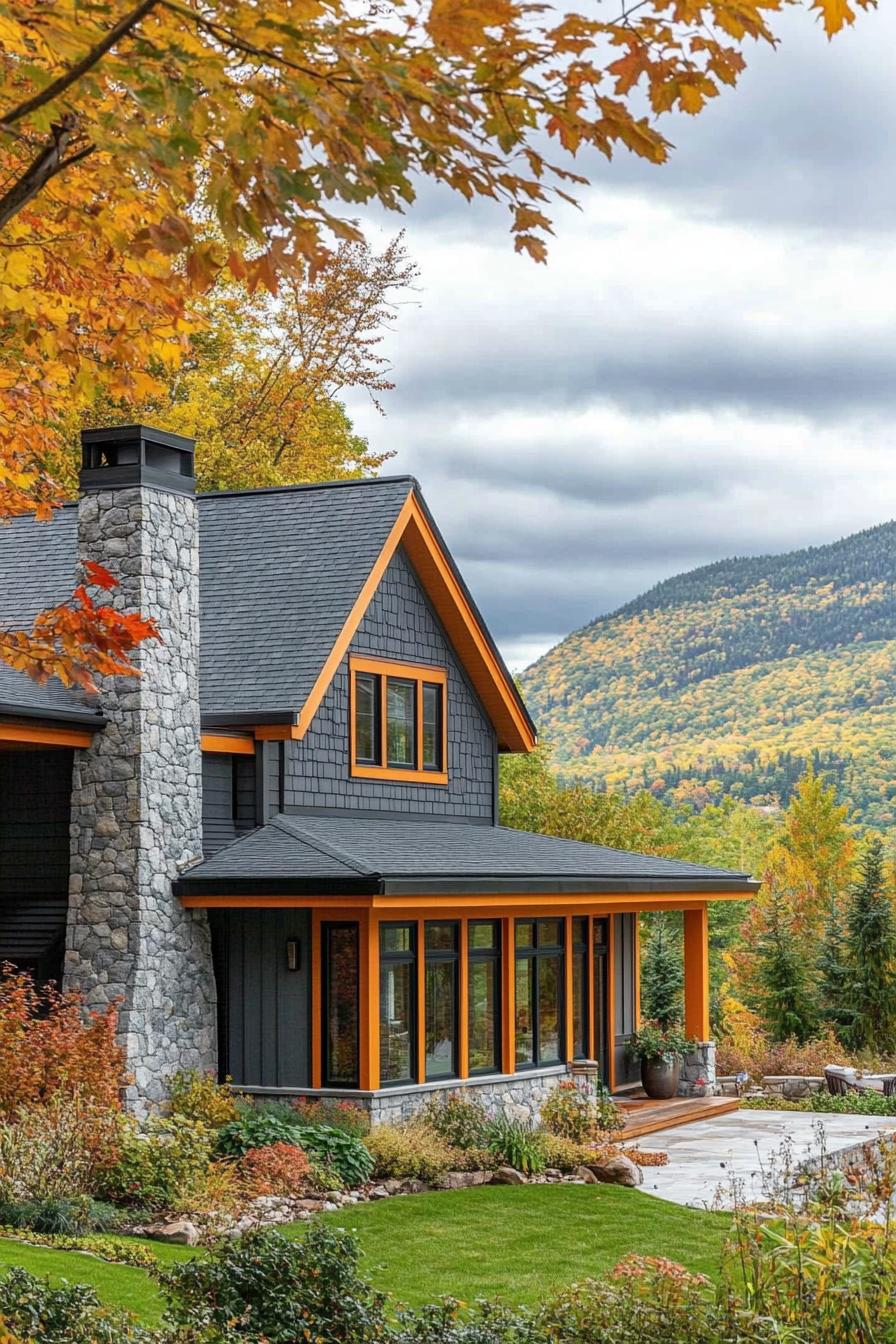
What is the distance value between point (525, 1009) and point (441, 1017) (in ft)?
5.55

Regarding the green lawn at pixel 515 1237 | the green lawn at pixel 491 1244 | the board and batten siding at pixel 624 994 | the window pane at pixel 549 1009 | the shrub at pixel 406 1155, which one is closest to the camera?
the green lawn at pixel 491 1244

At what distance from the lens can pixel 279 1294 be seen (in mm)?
7332

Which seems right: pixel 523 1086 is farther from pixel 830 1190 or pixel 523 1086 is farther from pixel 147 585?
pixel 830 1190

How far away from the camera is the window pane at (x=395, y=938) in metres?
15.4

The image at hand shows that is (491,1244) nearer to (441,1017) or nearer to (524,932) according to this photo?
(441,1017)

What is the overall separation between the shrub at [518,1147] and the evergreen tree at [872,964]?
10.8 metres

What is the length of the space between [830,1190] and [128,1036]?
7380 millimetres

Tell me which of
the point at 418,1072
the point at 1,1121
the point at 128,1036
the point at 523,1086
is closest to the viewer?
the point at 1,1121

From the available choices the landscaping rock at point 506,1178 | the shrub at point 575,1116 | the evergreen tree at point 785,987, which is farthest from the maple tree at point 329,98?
the evergreen tree at point 785,987

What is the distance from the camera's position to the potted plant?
66.9ft

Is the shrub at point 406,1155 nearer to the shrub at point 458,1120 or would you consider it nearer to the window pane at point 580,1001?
the shrub at point 458,1120

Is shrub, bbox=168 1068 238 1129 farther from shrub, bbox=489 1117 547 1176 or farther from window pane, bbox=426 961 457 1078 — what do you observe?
shrub, bbox=489 1117 547 1176

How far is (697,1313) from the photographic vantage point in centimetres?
735

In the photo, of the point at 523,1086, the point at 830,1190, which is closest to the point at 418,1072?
the point at 523,1086
